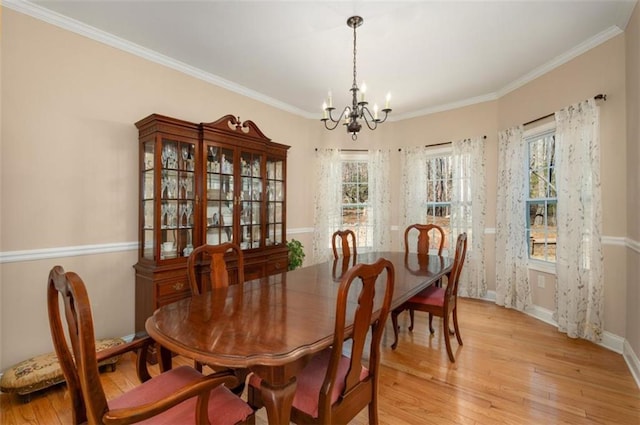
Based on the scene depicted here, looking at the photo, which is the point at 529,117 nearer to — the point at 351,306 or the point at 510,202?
the point at 510,202

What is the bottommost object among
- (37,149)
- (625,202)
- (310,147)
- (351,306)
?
(351,306)

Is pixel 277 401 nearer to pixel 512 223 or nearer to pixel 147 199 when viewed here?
pixel 147 199

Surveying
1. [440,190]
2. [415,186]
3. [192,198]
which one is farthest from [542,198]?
[192,198]

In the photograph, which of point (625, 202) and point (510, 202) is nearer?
point (625, 202)

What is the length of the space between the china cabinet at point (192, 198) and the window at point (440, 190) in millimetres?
2506

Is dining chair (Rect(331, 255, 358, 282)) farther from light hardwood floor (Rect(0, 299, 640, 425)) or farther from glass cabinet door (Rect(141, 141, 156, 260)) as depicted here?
glass cabinet door (Rect(141, 141, 156, 260))

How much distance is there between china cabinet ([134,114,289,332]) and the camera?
105 inches

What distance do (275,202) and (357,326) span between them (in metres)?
2.81

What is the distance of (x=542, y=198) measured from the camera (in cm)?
355

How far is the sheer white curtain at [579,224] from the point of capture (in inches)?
110

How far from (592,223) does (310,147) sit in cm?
356

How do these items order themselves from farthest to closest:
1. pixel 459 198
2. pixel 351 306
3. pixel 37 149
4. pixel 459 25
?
1. pixel 459 198
2. pixel 459 25
3. pixel 37 149
4. pixel 351 306

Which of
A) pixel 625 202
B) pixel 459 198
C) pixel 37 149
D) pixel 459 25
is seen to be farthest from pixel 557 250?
pixel 37 149

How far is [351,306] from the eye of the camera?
5.20ft
